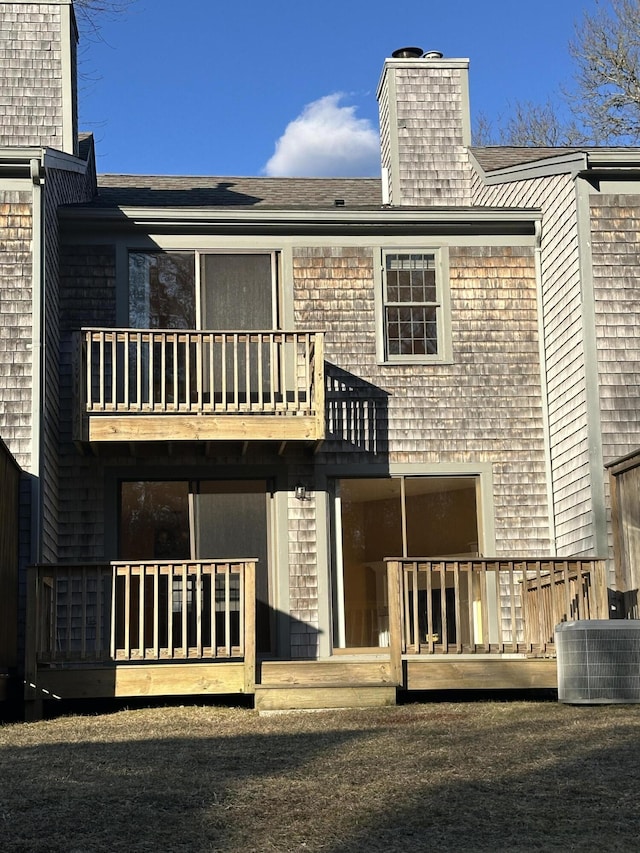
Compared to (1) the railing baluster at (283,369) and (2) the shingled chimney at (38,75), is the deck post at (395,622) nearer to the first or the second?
(1) the railing baluster at (283,369)

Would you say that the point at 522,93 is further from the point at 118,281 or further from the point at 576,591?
the point at 576,591

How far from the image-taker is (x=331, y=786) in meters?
5.64

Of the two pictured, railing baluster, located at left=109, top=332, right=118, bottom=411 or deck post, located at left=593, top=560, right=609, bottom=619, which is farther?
railing baluster, located at left=109, top=332, right=118, bottom=411

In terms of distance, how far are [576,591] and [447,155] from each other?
23.4 ft

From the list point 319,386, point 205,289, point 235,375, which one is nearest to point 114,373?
point 235,375

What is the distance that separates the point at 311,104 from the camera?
180 feet

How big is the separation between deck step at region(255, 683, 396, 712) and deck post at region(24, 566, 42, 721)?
73.0 inches

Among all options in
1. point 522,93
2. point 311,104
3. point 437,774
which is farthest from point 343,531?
point 311,104

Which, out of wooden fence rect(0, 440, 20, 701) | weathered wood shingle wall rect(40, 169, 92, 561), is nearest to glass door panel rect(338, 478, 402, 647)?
weathered wood shingle wall rect(40, 169, 92, 561)

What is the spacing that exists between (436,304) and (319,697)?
208 inches

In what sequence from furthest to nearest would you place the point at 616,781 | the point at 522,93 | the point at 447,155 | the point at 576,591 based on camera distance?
the point at 522,93, the point at 447,155, the point at 576,591, the point at 616,781

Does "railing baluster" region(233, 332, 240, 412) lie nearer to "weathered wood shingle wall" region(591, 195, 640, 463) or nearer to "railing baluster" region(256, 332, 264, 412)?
"railing baluster" region(256, 332, 264, 412)

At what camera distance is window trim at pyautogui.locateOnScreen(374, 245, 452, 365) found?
504 inches

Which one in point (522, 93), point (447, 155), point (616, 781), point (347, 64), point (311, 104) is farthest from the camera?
point (311, 104)
